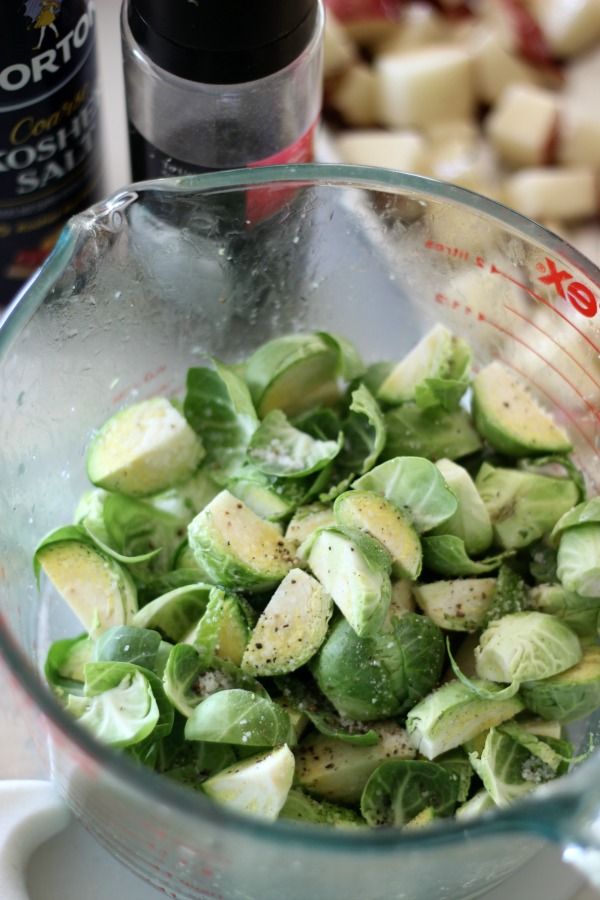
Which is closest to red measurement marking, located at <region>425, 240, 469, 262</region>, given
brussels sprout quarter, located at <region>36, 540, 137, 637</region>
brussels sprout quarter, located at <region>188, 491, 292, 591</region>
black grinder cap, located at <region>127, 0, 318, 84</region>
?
black grinder cap, located at <region>127, 0, 318, 84</region>

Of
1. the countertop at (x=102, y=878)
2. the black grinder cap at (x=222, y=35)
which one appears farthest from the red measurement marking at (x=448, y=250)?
the countertop at (x=102, y=878)

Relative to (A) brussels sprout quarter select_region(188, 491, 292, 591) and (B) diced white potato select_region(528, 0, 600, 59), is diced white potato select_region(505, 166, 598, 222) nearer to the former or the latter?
(B) diced white potato select_region(528, 0, 600, 59)

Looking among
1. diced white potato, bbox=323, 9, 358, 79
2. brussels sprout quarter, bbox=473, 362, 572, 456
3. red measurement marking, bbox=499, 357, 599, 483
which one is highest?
diced white potato, bbox=323, 9, 358, 79

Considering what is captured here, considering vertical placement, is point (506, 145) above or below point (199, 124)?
below

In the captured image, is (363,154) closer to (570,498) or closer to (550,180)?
(550,180)

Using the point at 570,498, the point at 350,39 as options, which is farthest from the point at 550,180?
the point at 570,498

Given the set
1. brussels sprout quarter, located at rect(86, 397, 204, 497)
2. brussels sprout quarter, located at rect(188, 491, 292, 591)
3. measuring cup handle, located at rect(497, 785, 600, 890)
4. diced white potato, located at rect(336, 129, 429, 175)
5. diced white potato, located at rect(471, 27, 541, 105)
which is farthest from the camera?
diced white potato, located at rect(471, 27, 541, 105)

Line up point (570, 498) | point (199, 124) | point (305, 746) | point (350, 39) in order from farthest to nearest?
point (350, 39) < point (199, 124) < point (570, 498) < point (305, 746)
